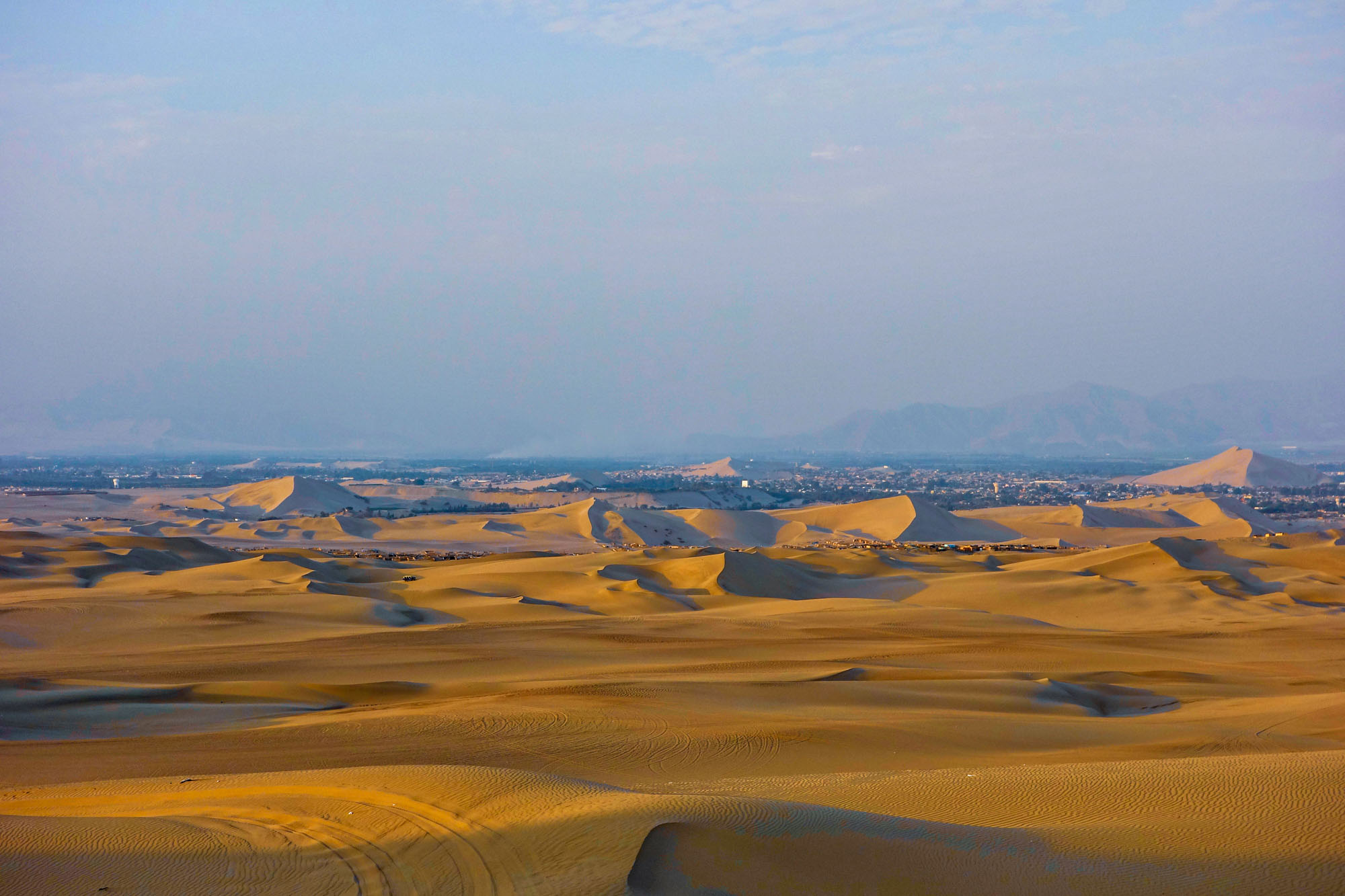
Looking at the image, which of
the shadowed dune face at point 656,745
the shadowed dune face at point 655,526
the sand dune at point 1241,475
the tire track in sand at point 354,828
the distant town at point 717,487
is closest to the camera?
the tire track in sand at point 354,828

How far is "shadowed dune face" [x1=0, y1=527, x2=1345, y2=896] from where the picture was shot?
297 inches

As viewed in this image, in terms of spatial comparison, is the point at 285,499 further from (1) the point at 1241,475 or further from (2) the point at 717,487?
(1) the point at 1241,475

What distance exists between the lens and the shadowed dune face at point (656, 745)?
7.55 meters

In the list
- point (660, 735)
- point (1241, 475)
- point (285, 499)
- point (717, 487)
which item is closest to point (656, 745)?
point (660, 735)

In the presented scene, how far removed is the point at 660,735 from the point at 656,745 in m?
0.46

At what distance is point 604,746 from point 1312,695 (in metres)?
12.3

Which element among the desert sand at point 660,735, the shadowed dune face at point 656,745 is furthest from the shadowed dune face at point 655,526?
the shadowed dune face at point 656,745

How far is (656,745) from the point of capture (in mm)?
12938

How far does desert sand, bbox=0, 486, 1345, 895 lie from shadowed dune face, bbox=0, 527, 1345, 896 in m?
0.05

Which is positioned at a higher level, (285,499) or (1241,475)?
(285,499)

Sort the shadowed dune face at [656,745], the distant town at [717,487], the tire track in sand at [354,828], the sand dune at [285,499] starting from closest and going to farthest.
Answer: the tire track in sand at [354,828]
the shadowed dune face at [656,745]
the sand dune at [285,499]
the distant town at [717,487]

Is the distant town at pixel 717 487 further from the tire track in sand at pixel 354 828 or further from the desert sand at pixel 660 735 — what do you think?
the tire track in sand at pixel 354 828

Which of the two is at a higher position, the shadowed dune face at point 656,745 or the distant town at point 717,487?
the shadowed dune face at point 656,745

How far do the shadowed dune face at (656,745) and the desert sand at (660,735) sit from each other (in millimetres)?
52
